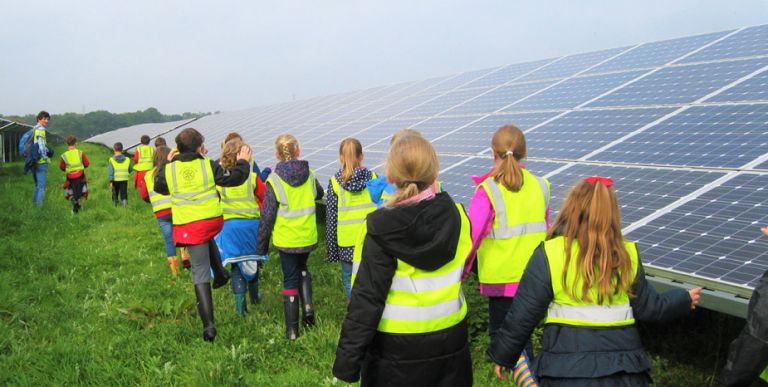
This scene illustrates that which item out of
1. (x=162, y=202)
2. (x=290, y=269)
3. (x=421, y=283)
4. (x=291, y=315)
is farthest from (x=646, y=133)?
(x=162, y=202)

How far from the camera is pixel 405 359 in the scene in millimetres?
3121

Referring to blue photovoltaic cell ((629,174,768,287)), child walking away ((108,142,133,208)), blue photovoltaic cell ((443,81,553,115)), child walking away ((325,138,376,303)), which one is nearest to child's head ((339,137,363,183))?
child walking away ((325,138,376,303))

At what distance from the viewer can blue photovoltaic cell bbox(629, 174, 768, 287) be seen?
423 cm

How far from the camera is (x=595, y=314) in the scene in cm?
296

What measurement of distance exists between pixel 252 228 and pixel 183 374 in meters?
1.76

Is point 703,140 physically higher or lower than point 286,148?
lower

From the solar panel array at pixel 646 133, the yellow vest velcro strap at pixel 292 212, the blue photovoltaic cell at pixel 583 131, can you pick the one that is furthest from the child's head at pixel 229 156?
the blue photovoltaic cell at pixel 583 131

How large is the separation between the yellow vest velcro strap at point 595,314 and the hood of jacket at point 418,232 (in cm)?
59

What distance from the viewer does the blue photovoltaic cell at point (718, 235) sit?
4227mm

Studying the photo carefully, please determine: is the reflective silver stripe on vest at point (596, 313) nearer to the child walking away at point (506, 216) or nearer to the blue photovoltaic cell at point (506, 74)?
the child walking away at point (506, 216)

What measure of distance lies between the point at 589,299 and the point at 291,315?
11.9 ft

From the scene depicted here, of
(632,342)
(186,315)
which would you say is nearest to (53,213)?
(186,315)

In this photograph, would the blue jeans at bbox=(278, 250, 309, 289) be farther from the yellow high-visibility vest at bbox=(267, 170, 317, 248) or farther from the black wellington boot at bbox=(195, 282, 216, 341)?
the black wellington boot at bbox=(195, 282, 216, 341)

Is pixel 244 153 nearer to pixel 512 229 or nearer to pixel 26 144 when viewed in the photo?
pixel 512 229
